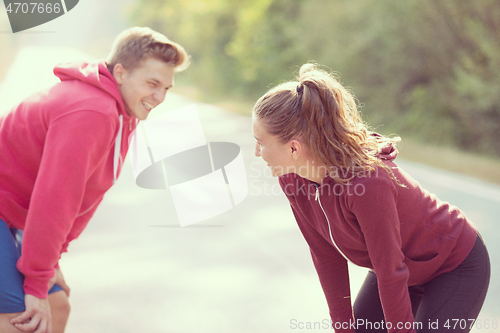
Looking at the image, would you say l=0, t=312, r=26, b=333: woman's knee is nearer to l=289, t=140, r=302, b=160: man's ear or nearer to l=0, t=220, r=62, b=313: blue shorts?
l=0, t=220, r=62, b=313: blue shorts

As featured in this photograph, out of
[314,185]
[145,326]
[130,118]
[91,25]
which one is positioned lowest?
[91,25]

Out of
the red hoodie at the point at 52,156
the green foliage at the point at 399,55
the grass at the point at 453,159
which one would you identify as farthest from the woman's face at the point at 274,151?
the grass at the point at 453,159

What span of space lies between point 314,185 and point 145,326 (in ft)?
5.88

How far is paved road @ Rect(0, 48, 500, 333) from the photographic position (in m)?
3.29

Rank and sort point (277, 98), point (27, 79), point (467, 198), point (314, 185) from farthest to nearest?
point (27, 79) → point (467, 198) → point (314, 185) → point (277, 98)

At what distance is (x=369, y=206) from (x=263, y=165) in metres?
5.98

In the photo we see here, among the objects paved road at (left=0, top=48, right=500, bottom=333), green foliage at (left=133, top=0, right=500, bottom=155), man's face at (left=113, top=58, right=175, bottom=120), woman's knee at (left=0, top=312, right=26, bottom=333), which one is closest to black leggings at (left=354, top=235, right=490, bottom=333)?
paved road at (left=0, top=48, right=500, bottom=333)

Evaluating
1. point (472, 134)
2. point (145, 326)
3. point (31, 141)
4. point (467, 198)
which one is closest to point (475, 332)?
point (145, 326)

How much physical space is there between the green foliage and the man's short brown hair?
3.77 meters

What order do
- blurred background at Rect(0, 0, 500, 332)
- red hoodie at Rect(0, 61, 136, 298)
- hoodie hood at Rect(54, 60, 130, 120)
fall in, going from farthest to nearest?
blurred background at Rect(0, 0, 500, 332) → hoodie hood at Rect(54, 60, 130, 120) → red hoodie at Rect(0, 61, 136, 298)

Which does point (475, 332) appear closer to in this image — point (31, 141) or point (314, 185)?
point (314, 185)

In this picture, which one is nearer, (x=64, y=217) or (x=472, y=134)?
(x=64, y=217)

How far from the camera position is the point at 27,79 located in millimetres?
20219

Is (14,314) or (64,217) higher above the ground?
(64,217)
